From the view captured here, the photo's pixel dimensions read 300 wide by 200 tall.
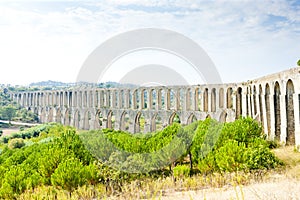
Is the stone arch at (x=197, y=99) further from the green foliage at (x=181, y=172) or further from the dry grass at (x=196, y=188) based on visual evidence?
the dry grass at (x=196, y=188)

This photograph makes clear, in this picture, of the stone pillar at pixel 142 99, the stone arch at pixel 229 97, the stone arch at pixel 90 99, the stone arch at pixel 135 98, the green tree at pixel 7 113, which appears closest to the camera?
the stone arch at pixel 229 97

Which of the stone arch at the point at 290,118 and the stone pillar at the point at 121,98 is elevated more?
the stone pillar at the point at 121,98

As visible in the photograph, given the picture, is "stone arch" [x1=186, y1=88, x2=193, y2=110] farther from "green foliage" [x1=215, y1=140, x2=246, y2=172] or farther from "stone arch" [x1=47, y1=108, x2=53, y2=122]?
"stone arch" [x1=47, y1=108, x2=53, y2=122]

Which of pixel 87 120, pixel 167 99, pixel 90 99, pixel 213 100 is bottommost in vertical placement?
pixel 87 120

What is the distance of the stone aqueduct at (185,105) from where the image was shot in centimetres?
1404

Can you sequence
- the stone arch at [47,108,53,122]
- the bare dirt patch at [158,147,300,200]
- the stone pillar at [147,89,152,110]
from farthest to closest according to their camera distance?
the stone arch at [47,108,53,122]
the stone pillar at [147,89,152,110]
the bare dirt patch at [158,147,300,200]

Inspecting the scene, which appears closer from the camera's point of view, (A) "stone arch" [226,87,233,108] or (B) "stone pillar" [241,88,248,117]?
(B) "stone pillar" [241,88,248,117]

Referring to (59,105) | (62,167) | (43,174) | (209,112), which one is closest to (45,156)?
(43,174)

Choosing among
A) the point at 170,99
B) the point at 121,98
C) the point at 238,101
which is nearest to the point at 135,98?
the point at 121,98

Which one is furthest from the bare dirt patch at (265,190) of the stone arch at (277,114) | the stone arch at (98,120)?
the stone arch at (98,120)

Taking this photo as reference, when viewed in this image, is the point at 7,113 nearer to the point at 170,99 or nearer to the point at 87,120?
the point at 87,120

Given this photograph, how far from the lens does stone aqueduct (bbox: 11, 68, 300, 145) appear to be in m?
14.0

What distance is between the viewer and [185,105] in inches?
1126

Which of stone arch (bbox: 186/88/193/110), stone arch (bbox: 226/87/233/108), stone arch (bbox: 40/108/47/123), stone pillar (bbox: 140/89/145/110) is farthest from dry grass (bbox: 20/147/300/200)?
stone arch (bbox: 40/108/47/123)
